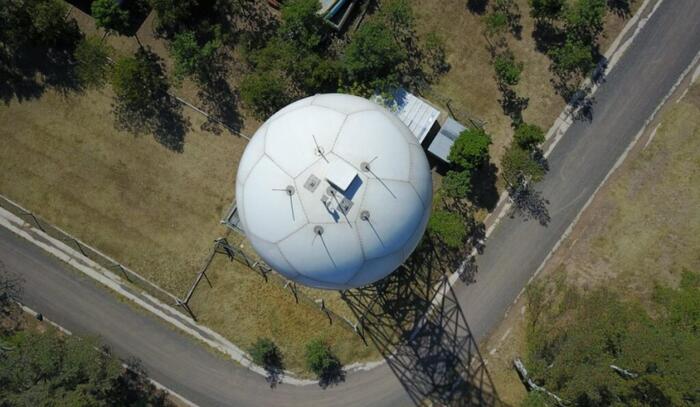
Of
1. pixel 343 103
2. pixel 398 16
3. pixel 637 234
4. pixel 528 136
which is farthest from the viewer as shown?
pixel 637 234

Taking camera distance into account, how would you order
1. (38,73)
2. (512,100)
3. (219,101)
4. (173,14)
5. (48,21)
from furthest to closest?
(38,73), (219,101), (512,100), (48,21), (173,14)

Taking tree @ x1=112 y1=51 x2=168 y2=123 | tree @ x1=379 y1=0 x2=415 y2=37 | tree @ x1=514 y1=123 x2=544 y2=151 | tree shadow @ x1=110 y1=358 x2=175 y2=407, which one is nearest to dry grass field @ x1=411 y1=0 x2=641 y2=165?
tree @ x1=379 y1=0 x2=415 y2=37

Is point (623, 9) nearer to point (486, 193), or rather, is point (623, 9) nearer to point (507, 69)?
point (507, 69)

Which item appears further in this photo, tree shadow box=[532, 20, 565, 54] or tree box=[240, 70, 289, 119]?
tree shadow box=[532, 20, 565, 54]

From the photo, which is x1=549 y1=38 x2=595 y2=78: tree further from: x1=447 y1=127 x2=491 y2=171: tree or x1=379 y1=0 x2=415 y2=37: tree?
x1=379 y1=0 x2=415 y2=37: tree

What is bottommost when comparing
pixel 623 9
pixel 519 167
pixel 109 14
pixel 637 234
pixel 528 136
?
pixel 109 14

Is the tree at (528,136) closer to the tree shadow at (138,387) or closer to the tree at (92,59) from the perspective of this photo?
Answer: the tree at (92,59)

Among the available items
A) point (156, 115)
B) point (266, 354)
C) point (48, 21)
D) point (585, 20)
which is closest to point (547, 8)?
point (585, 20)
